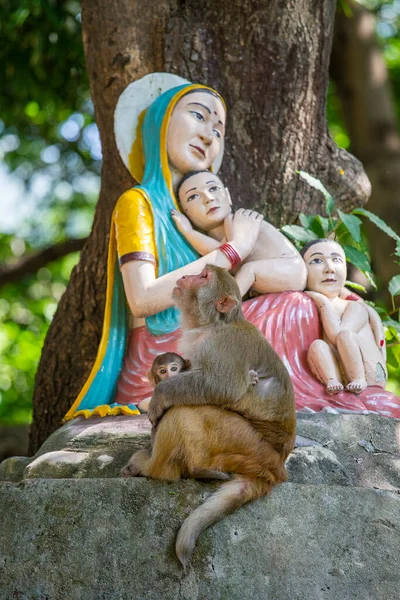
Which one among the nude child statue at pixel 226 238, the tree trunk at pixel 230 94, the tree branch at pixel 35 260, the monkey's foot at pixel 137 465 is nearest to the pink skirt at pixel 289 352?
the nude child statue at pixel 226 238

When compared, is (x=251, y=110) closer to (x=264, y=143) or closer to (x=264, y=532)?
(x=264, y=143)

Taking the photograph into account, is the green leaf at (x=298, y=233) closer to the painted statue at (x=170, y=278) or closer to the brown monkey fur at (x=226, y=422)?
the painted statue at (x=170, y=278)

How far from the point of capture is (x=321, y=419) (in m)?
5.37

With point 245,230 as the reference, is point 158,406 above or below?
below

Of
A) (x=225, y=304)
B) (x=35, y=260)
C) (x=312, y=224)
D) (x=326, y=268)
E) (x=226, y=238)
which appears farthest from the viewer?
(x=35, y=260)

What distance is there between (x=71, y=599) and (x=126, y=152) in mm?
3847

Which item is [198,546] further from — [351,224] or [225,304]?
[351,224]

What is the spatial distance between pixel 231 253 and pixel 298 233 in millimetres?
915

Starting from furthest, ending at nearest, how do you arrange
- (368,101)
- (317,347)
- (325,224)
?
1. (368,101)
2. (325,224)
3. (317,347)

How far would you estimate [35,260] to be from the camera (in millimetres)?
10438

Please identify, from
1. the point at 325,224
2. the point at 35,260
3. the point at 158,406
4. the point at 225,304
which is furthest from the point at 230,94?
the point at 158,406

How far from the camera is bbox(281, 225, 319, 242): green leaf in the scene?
6778 mm

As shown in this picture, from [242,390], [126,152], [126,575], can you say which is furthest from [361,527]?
[126,152]

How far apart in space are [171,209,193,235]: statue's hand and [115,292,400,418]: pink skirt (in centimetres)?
66
